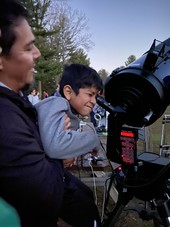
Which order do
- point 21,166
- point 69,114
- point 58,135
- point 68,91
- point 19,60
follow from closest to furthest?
point 21,166
point 19,60
point 58,135
point 69,114
point 68,91

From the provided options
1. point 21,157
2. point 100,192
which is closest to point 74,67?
point 21,157

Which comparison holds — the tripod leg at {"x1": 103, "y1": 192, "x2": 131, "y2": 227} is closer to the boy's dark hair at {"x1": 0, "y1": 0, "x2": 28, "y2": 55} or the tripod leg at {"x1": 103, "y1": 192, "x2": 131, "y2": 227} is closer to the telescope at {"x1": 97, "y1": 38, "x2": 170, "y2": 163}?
the telescope at {"x1": 97, "y1": 38, "x2": 170, "y2": 163}

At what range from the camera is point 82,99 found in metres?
1.43

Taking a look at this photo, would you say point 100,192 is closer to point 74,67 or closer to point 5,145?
point 74,67

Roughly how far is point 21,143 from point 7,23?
35cm

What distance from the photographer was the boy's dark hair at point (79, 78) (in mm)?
1437

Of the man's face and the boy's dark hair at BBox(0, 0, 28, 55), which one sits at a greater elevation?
the boy's dark hair at BBox(0, 0, 28, 55)

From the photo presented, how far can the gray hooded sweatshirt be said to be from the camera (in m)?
1.00

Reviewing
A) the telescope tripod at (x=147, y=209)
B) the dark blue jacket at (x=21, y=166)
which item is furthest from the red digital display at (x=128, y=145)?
the dark blue jacket at (x=21, y=166)

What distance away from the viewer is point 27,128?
0.80m

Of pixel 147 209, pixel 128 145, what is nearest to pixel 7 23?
pixel 128 145

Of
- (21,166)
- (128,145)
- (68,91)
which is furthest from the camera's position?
(68,91)

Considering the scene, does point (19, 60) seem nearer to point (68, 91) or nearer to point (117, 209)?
point (68, 91)

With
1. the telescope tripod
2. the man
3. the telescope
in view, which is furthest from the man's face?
the telescope tripod
